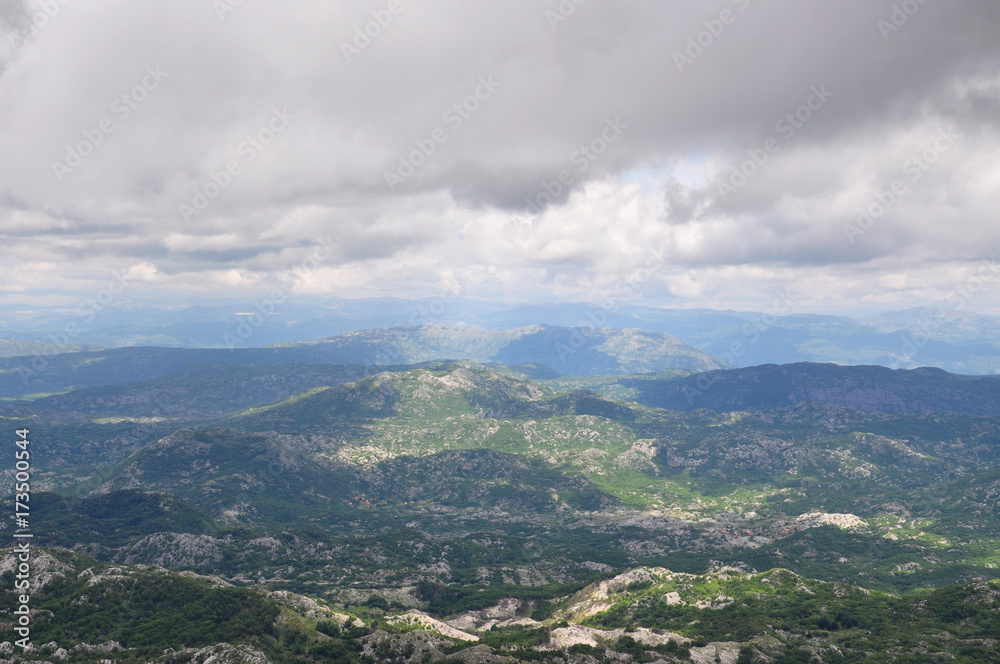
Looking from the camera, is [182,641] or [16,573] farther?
[16,573]

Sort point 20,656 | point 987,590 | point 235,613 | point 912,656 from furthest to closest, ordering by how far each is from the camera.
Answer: point 987,590
point 235,613
point 912,656
point 20,656

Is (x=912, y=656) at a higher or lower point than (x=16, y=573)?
lower

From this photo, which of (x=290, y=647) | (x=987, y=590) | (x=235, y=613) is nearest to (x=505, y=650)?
(x=290, y=647)

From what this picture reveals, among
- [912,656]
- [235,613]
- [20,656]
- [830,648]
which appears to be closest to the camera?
[20,656]

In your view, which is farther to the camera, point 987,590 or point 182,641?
point 987,590

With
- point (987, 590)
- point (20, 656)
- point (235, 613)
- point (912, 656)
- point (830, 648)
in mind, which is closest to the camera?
point (20, 656)

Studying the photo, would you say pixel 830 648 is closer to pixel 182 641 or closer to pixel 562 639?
pixel 562 639

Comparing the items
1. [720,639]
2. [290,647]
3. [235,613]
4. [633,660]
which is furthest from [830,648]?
[235,613]

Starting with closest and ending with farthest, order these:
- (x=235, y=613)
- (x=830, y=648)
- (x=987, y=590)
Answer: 1. (x=830, y=648)
2. (x=235, y=613)
3. (x=987, y=590)

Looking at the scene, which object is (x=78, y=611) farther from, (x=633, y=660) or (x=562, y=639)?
(x=633, y=660)
